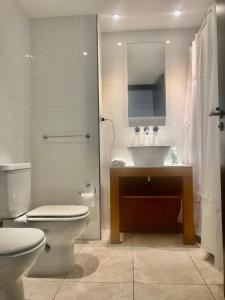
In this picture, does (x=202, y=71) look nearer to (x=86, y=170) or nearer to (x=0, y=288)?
(x=86, y=170)

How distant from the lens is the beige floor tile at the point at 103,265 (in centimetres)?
164

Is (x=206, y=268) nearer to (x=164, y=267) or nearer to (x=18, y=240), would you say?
(x=164, y=267)

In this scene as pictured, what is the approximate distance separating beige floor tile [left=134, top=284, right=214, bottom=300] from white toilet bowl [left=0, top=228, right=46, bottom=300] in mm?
639

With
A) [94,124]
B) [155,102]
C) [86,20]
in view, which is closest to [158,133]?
[155,102]

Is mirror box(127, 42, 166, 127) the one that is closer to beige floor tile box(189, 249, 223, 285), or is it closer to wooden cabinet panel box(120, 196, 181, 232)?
wooden cabinet panel box(120, 196, 181, 232)

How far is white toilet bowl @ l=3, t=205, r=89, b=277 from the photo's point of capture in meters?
1.62

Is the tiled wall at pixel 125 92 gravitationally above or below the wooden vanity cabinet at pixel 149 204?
above

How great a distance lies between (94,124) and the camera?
2.38 metres

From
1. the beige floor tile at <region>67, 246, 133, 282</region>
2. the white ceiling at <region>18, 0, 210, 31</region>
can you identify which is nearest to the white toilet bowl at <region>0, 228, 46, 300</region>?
the beige floor tile at <region>67, 246, 133, 282</region>

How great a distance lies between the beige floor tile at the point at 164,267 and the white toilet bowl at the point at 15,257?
0.75m

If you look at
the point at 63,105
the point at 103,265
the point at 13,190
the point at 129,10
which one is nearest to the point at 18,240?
the point at 13,190

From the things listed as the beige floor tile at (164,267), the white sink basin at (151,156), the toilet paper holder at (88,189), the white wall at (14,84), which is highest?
the white wall at (14,84)

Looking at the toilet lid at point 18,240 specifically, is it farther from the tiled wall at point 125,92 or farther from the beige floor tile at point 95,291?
the tiled wall at point 125,92

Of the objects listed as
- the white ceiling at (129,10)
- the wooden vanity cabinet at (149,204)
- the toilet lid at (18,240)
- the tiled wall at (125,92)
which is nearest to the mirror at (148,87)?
the tiled wall at (125,92)
